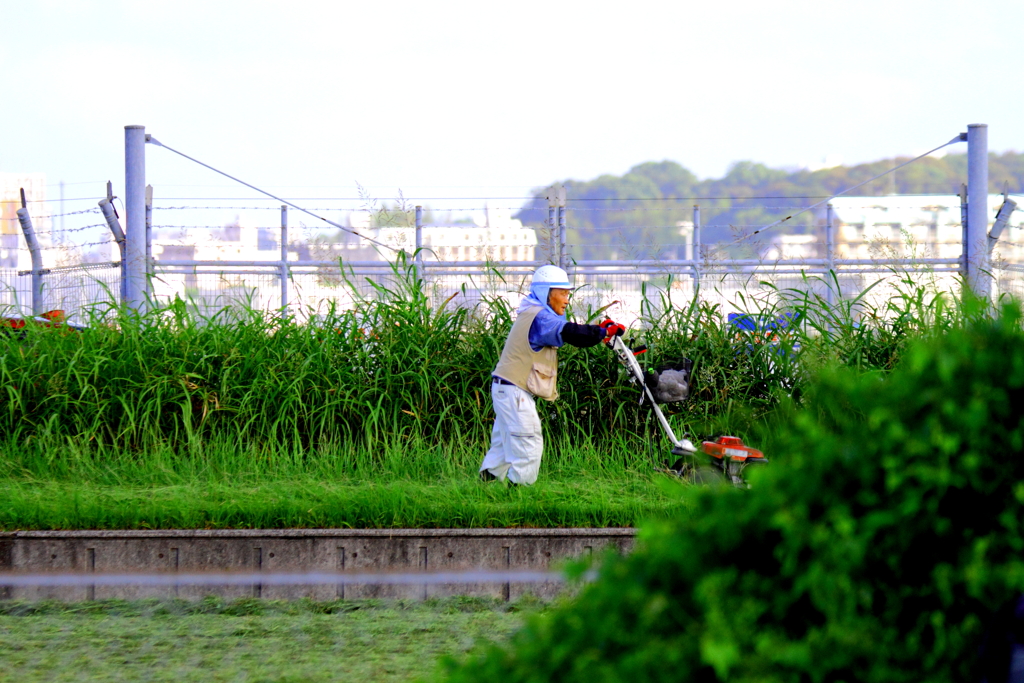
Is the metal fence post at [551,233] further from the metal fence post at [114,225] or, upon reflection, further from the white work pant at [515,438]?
the metal fence post at [114,225]

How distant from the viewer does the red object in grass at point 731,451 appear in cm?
709

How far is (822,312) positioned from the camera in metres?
8.83

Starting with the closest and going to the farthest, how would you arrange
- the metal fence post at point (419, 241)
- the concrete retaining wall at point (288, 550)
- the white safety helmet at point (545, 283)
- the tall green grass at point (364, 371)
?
the concrete retaining wall at point (288, 550)
the white safety helmet at point (545, 283)
the tall green grass at point (364, 371)
the metal fence post at point (419, 241)

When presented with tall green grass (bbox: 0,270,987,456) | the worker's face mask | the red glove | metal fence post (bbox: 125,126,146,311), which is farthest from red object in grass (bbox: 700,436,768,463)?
metal fence post (bbox: 125,126,146,311)

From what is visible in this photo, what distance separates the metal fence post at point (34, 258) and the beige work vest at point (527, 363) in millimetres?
4861

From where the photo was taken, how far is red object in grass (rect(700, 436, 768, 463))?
279 inches

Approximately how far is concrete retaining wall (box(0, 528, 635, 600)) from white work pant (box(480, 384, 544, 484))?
118 cm

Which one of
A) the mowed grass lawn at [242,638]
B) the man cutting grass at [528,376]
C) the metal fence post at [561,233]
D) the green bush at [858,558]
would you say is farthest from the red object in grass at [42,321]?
the green bush at [858,558]

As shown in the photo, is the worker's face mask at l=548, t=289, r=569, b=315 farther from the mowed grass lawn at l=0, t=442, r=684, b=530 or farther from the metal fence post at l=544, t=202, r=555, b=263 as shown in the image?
the metal fence post at l=544, t=202, r=555, b=263

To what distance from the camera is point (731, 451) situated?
709 centimetres

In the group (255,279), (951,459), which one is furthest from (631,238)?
(951,459)

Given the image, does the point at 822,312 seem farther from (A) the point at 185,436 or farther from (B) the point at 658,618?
(B) the point at 658,618

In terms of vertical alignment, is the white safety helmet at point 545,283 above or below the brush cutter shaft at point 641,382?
above

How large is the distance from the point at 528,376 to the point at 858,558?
5.65m
